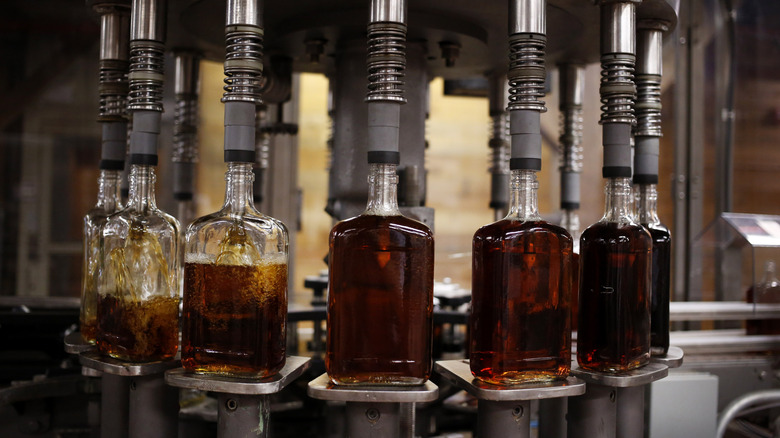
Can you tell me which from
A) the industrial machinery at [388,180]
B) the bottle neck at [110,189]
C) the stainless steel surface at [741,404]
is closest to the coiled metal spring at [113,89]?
the industrial machinery at [388,180]

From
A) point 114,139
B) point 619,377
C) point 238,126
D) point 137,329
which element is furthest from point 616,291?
point 114,139

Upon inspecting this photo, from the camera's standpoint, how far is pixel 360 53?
A: 1.25m

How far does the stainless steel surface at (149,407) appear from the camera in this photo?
0.89 m

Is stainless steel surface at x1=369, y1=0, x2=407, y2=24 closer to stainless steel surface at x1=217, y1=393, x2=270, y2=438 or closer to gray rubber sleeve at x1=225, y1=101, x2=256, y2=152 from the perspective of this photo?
gray rubber sleeve at x1=225, y1=101, x2=256, y2=152

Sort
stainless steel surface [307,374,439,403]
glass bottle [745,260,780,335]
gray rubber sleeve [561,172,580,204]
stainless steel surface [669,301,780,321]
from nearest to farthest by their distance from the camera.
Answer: stainless steel surface [307,374,439,403]
gray rubber sleeve [561,172,580,204]
stainless steel surface [669,301,780,321]
glass bottle [745,260,780,335]

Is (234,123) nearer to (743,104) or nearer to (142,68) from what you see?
(142,68)

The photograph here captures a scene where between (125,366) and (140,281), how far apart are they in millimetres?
119

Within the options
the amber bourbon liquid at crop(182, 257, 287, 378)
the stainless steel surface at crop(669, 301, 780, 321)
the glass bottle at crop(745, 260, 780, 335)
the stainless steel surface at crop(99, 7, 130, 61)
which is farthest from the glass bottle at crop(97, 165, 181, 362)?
the glass bottle at crop(745, 260, 780, 335)

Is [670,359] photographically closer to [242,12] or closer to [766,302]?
[242,12]

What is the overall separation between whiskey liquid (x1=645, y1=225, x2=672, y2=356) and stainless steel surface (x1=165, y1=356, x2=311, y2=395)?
1.87 ft

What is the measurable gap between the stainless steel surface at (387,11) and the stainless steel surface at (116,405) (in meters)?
0.62

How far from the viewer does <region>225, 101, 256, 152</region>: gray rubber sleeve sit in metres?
0.84

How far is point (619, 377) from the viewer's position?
2.87 feet

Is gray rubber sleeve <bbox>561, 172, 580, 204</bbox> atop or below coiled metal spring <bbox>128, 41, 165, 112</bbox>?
below
